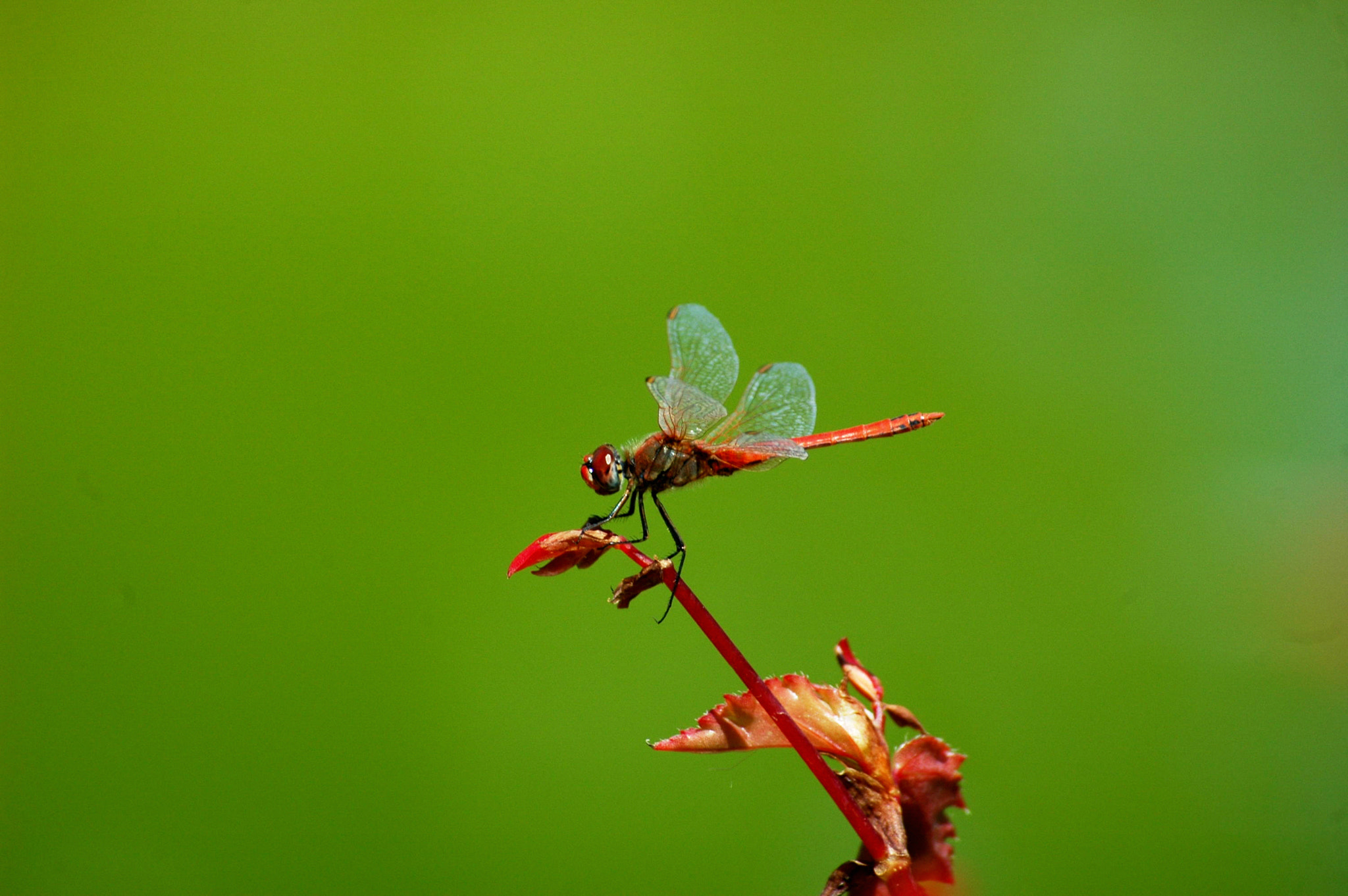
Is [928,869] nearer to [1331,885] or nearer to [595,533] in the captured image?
[595,533]

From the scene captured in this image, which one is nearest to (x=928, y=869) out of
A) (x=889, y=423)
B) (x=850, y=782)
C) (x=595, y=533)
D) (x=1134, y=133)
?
(x=850, y=782)

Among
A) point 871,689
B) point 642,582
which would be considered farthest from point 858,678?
point 642,582

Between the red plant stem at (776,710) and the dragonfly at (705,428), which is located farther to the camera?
the dragonfly at (705,428)

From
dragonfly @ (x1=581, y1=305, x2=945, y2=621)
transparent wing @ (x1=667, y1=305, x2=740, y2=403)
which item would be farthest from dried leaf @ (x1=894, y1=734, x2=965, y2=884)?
transparent wing @ (x1=667, y1=305, x2=740, y2=403)

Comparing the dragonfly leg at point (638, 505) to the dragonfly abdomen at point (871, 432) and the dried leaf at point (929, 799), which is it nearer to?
the dragonfly abdomen at point (871, 432)

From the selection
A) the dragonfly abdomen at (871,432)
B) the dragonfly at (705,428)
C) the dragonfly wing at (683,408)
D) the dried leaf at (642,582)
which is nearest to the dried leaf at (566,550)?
the dried leaf at (642,582)

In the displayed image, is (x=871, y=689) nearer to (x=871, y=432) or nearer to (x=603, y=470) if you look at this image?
(x=603, y=470)
